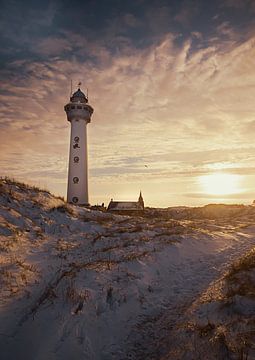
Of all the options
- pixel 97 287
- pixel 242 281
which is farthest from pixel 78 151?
pixel 242 281

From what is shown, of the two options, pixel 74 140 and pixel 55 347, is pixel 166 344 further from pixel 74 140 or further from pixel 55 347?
pixel 74 140

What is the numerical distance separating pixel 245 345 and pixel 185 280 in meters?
Answer: 4.52

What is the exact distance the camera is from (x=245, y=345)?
13.6ft

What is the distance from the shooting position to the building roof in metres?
52.2

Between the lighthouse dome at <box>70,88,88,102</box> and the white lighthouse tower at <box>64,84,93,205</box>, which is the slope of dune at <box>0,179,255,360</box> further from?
the lighthouse dome at <box>70,88,88,102</box>

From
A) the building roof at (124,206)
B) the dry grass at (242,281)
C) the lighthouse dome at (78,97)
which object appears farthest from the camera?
the building roof at (124,206)

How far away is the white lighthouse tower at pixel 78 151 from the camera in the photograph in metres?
36.7

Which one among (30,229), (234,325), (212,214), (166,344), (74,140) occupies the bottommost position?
(166,344)

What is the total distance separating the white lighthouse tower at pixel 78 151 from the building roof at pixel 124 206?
1596 centimetres

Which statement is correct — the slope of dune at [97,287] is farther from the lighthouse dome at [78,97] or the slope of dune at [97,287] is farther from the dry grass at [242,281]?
the lighthouse dome at [78,97]

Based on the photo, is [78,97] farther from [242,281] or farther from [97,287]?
[242,281]

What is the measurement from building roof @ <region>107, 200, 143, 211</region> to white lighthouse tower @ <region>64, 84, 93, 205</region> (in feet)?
Result: 52.4

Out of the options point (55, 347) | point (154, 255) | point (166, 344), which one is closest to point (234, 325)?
point (166, 344)

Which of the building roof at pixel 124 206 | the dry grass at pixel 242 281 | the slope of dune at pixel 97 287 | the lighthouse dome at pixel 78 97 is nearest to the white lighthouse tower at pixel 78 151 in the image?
the lighthouse dome at pixel 78 97
